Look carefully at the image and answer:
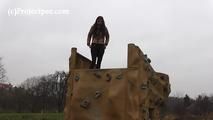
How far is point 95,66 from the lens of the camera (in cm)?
803

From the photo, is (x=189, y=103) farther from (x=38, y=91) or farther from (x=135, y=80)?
(x=135, y=80)

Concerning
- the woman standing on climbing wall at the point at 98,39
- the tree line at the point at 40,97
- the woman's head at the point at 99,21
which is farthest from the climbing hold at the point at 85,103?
the tree line at the point at 40,97

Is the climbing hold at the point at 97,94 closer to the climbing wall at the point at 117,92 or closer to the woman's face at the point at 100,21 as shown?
the climbing wall at the point at 117,92

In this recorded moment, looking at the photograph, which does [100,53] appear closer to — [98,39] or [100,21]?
[98,39]

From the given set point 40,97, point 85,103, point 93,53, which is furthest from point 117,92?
point 40,97

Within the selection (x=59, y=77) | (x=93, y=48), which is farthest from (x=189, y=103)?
(x=93, y=48)

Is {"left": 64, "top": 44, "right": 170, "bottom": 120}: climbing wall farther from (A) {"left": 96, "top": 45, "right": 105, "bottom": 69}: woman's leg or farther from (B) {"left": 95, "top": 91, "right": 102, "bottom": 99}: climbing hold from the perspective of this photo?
(A) {"left": 96, "top": 45, "right": 105, "bottom": 69}: woman's leg

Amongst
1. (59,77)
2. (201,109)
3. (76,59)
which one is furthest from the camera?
(59,77)

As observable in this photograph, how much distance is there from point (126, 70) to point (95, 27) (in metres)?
1.85

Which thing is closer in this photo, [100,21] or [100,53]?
[100,21]

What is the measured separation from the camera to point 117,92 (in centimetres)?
641

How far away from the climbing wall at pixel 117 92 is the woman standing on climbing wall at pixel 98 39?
1172 millimetres

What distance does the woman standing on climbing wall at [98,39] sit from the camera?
7.99 meters

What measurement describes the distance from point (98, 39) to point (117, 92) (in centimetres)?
191
